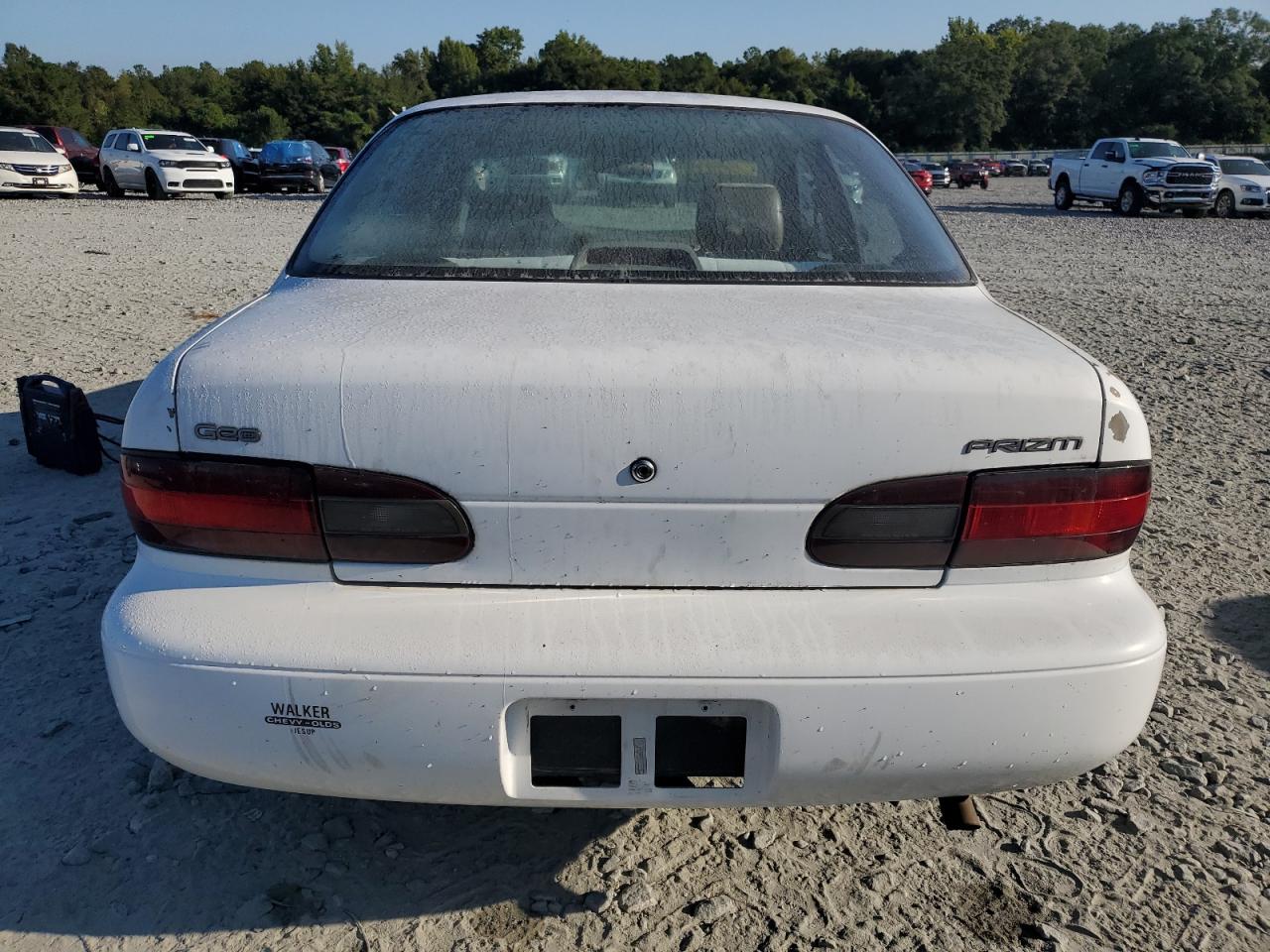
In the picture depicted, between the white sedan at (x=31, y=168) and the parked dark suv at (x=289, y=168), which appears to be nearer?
the white sedan at (x=31, y=168)

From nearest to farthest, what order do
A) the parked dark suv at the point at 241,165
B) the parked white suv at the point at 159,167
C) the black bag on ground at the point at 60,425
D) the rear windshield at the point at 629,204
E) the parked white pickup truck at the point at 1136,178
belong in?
the rear windshield at the point at 629,204, the black bag on ground at the point at 60,425, the parked white pickup truck at the point at 1136,178, the parked white suv at the point at 159,167, the parked dark suv at the point at 241,165

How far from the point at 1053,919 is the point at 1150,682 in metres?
0.59

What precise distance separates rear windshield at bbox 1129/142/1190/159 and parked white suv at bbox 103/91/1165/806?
980 inches

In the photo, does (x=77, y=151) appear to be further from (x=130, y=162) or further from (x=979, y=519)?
(x=979, y=519)

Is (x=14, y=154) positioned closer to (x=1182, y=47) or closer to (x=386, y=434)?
(x=386, y=434)

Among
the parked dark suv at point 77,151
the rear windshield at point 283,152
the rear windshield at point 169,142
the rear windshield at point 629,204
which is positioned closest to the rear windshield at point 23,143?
the rear windshield at point 169,142

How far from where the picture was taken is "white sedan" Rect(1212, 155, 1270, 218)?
22109 millimetres

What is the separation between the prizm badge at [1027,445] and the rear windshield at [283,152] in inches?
1110

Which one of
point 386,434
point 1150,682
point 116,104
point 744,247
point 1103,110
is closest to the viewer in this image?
point 386,434

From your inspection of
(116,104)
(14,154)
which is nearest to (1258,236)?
(14,154)

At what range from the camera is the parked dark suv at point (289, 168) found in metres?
26.8

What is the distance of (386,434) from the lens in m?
1.61

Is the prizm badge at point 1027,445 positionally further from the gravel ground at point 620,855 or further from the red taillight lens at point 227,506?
the red taillight lens at point 227,506

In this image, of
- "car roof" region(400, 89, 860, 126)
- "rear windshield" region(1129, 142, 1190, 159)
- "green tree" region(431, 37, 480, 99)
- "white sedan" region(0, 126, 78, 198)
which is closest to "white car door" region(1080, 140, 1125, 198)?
"rear windshield" region(1129, 142, 1190, 159)
